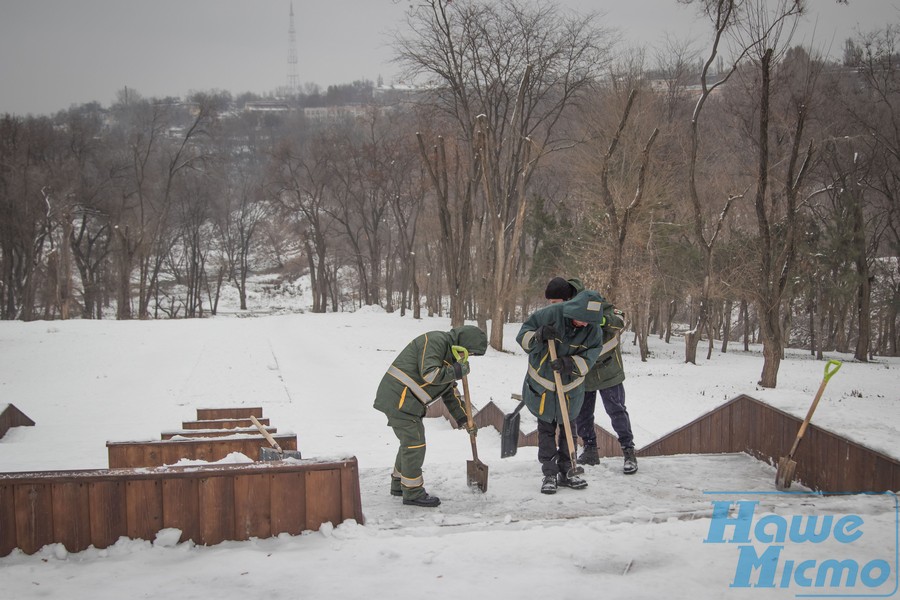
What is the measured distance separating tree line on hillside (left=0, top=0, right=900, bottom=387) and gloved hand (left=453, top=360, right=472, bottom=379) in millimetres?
11168

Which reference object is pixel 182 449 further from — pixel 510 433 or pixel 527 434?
pixel 527 434

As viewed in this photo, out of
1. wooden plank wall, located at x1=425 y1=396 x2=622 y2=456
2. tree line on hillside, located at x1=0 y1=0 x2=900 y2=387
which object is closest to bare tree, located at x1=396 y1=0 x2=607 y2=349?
tree line on hillside, located at x1=0 y1=0 x2=900 y2=387

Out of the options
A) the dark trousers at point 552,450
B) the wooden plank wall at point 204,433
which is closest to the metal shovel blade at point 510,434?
the dark trousers at point 552,450

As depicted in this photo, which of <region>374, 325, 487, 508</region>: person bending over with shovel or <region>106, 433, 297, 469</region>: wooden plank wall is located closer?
<region>374, 325, 487, 508</region>: person bending over with shovel

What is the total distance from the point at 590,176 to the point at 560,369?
71.9ft

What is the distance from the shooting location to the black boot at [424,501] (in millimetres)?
5824

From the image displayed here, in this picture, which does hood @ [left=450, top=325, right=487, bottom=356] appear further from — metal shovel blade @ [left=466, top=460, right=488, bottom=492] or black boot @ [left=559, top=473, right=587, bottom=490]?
black boot @ [left=559, top=473, right=587, bottom=490]

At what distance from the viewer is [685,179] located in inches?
1148

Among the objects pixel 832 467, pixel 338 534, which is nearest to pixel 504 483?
pixel 338 534

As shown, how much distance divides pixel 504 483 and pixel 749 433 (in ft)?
9.41

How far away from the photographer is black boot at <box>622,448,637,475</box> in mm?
6664

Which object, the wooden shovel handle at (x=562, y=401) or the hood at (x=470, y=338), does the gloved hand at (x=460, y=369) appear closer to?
the hood at (x=470, y=338)

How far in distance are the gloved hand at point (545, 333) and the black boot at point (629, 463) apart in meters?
1.57

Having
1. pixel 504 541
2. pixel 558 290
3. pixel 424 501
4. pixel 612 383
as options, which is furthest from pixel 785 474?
pixel 424 501
